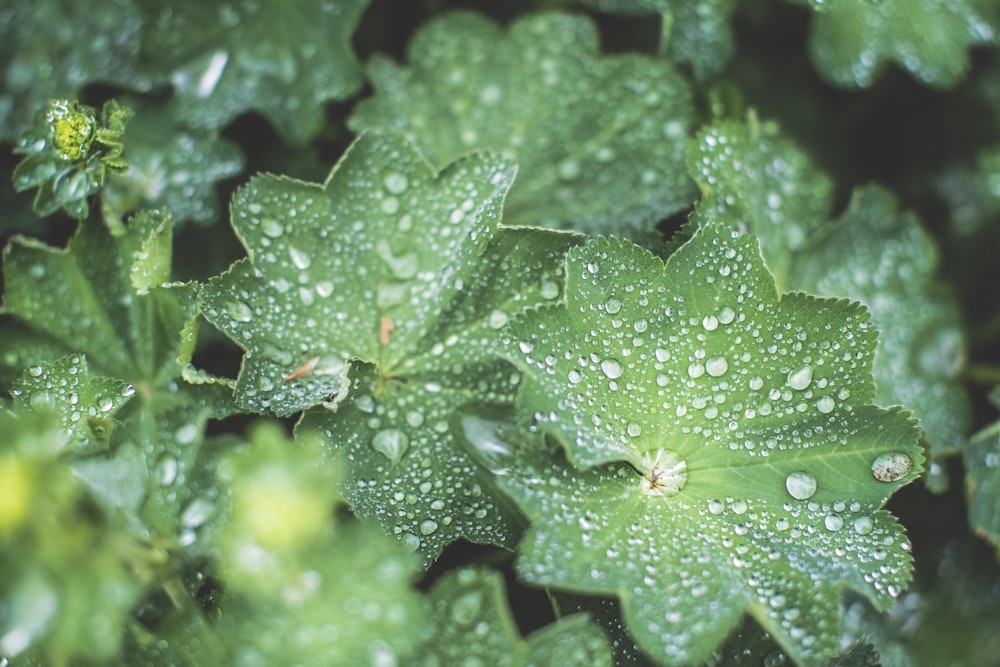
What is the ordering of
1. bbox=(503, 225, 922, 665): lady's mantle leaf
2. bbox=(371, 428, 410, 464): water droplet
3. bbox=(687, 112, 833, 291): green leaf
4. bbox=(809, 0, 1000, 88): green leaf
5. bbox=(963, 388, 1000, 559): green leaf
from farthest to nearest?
bbox=(809, 0, 1000, 88): green leaf → bbox=(963, 388, 1000, 559): green leaf → bbox=(687, 112, 833, 291): green leaf → bbox=(371, 428, 410, 464): water droplet → bbox=(503, 225, 922, 665): lady's mantle leaf

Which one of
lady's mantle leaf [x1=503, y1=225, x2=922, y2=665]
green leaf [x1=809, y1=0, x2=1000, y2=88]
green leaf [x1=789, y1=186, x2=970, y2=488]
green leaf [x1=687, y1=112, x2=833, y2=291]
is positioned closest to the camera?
lady's mantle leaf [x1=503, y1=225, x2=922, y2=665]

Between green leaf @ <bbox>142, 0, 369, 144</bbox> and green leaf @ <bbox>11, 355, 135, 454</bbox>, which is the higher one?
green leaf @ <bbox>142, 0, 369, 144</bbox>

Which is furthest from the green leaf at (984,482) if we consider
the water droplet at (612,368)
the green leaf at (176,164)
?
the green leaf at (176,164)

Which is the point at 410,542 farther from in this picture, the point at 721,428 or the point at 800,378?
the point at 800,378

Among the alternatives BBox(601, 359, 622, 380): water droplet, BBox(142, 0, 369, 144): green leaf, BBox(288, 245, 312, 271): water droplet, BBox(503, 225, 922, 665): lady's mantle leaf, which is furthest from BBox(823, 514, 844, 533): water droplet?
BBox(142, 0, 369, 144): green leaf

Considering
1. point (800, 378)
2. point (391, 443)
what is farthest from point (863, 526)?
point (391, 443)

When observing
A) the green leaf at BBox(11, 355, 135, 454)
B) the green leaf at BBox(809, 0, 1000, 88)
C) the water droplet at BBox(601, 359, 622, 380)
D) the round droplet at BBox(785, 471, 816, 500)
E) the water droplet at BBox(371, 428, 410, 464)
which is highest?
the green leaf at BBox(809, 0, 1000, 88)

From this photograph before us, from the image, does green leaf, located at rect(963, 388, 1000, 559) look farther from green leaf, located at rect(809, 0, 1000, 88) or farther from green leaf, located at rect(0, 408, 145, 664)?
green leaf, located at rect(0, 408, 145, 664)

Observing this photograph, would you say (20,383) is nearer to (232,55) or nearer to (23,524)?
(23,524)

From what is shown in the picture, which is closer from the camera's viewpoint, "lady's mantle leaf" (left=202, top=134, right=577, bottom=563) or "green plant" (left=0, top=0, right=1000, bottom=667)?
"green plant" (left=0, top=0, right=1000, bottom=667)
